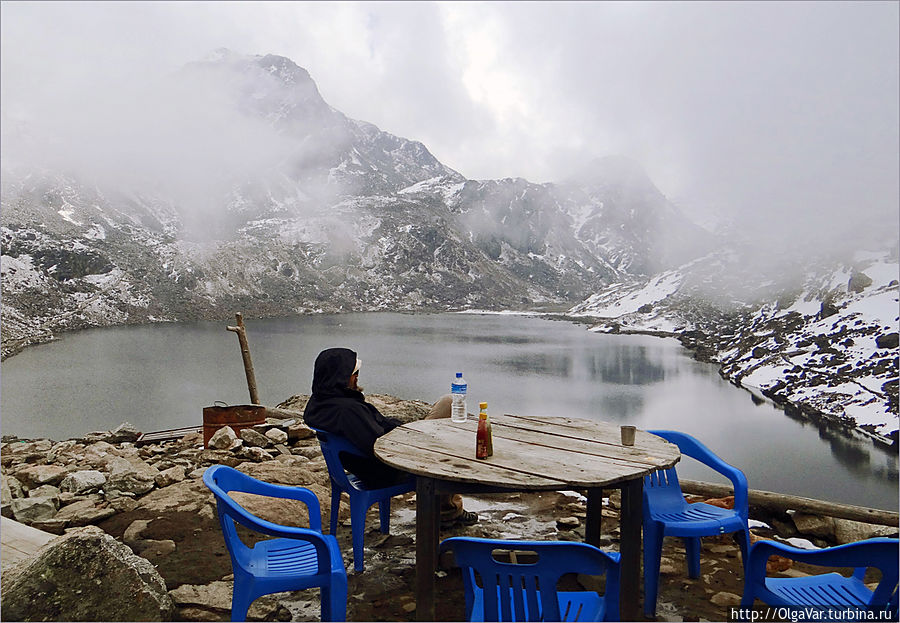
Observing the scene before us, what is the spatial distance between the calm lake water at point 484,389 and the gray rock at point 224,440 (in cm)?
930

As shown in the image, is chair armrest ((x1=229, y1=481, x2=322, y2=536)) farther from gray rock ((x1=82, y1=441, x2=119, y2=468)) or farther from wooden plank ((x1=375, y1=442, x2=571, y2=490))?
gray rock ((x1=82, y1=441, x2=119, y2=468))

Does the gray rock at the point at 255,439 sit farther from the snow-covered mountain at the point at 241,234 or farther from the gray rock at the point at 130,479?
the snow-covered mountain at the point at 241,234

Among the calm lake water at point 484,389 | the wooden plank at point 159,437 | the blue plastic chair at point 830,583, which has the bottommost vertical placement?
the calm lake water at point 484,389

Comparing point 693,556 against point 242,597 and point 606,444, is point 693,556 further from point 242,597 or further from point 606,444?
point 242,597

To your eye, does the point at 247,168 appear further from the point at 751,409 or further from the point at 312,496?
the point at 312,496

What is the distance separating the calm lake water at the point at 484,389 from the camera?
17125 mm

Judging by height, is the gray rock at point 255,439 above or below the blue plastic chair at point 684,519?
below

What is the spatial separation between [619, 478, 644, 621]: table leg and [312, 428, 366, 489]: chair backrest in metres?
1.30

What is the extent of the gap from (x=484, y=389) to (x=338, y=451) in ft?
72.6

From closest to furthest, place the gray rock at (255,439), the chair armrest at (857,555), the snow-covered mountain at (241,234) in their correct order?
the chair armrest at (857,555) → the gray rock at (255,439) → the snow-covered mountain at (241,234)

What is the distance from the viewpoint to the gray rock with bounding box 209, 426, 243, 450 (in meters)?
5.38

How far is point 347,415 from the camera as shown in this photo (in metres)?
2.88

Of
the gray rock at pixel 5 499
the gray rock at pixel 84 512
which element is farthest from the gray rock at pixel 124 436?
the gray rock at pixel 84 512

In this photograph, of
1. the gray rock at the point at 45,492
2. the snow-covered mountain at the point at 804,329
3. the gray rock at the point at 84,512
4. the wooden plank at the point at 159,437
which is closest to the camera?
the gray rock at the point at 84,512
